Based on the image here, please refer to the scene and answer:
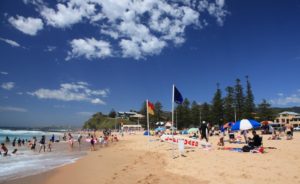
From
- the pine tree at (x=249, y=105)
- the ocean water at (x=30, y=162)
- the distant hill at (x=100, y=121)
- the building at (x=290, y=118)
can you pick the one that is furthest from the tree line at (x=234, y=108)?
the distant hill at (x=100, y=121)

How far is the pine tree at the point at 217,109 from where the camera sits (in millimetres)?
67438

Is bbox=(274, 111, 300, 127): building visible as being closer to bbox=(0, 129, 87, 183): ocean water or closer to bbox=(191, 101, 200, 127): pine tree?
bbox=(191, 101, 200, 127): pine tree

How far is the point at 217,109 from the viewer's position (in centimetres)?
6788

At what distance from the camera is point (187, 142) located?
1662cm

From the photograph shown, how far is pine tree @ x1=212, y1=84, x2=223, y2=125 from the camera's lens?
6744 centimetres

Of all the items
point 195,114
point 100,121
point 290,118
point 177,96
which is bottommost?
point 177,96

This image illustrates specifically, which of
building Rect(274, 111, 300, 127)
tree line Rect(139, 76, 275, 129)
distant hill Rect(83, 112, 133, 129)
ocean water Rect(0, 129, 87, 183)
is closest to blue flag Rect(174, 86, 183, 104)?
ocean water Rect(0, 129, 87, 183)

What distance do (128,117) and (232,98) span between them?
72988mm

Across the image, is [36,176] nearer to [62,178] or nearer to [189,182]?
[62,178]

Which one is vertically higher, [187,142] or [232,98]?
[232,98]

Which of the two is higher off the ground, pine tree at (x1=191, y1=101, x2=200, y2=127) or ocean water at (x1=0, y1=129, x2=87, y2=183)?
pine tree at (x1=191, y1=101, x2=200, y2=127)

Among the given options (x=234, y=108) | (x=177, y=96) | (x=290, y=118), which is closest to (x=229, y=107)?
(x=234, y=108)

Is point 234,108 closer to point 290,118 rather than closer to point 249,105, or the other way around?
point 249,105

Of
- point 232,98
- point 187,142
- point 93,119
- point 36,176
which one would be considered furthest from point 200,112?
point 93,119
